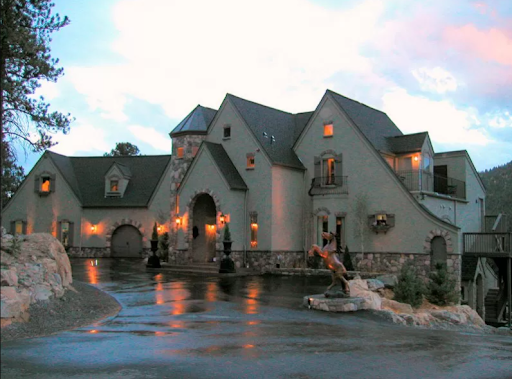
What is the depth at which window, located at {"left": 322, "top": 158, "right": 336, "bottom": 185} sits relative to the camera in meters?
30.3

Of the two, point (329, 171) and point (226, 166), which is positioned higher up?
point (226, 166)

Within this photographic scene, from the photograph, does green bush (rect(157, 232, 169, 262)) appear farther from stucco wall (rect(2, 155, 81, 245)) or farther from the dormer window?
the dormer window

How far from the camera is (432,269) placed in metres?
26.5

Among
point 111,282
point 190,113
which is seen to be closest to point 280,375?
point 111,282

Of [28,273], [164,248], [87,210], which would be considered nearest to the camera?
[28,273]

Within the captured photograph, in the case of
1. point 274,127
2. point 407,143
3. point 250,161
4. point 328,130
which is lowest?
point 250,161

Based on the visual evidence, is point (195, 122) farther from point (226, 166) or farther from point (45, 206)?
point (45, 206)

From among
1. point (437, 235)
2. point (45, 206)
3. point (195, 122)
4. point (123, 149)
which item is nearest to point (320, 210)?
point (437, 235)

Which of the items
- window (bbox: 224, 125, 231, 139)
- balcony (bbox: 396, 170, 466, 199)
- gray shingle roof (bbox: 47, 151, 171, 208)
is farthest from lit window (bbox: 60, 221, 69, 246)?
balcony (bbox: 396, 170, 466, 199)

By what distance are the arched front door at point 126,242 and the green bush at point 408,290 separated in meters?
24.6

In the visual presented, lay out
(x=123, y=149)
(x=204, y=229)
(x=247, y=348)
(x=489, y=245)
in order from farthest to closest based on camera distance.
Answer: (x=123, y=149)
(x=204, y=229)
(x=489, y=245)
(x=247, y=348)

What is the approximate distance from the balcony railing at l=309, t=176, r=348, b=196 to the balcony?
3003 millimetres

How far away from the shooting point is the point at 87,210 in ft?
133

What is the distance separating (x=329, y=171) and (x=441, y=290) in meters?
11.8
